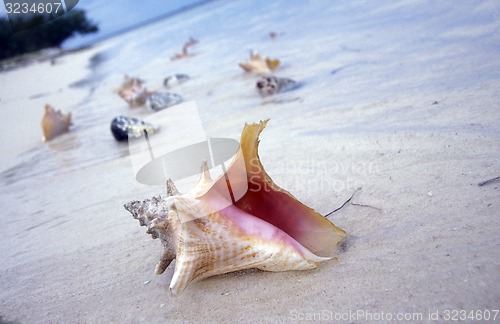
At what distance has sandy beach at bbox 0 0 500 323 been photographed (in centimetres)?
133

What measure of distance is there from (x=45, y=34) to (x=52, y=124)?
20.4m

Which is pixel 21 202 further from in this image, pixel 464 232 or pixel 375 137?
pixel 464 232

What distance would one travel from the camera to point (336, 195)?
6.42ft

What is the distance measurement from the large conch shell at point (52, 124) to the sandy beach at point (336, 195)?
0.13 meters

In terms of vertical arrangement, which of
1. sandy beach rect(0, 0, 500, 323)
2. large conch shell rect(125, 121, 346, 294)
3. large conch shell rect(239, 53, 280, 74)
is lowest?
large conch shell rect(239, 53, 280, 74)

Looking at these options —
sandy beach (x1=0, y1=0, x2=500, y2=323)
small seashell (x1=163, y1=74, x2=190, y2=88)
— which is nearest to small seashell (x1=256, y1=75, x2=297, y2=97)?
sandy beach (x1=0, y1=0, x2=500, y2=323)

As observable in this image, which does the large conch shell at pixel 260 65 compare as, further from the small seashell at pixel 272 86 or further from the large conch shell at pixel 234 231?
the large conch shell at pixel 234 231

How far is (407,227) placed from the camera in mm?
1560

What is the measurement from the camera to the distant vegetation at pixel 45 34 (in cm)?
1873

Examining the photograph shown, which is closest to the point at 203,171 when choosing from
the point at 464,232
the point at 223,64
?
the point at 464,232

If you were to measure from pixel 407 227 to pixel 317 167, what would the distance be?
0.80 m

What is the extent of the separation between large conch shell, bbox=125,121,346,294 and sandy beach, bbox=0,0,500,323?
0.08 meters

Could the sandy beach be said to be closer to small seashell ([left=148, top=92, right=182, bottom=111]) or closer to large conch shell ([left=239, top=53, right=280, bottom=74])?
small seashell ([left=148, top=92, right=182, bottom=111])

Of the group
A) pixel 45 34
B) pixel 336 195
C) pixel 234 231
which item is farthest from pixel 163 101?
pixel 45 34
